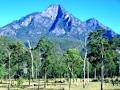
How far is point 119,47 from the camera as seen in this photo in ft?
356

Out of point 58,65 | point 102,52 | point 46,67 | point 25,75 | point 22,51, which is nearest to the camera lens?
point 102,52

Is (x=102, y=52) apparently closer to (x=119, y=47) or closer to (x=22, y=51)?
(x=22, y=51)

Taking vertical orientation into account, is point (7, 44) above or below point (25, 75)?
above

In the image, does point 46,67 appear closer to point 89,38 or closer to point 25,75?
point 89,38

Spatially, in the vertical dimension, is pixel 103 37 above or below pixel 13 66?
above

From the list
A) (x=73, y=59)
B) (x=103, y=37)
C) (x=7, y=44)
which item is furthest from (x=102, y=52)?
(x=7, y=44)

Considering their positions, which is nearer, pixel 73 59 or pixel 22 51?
pixel 73 59

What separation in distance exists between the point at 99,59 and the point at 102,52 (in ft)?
31.6

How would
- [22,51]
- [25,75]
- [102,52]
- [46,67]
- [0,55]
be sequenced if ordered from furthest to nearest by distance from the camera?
1. [25,75]
2. [22,51]
3. [46,67]
4. [0,55]
5. [102,52]

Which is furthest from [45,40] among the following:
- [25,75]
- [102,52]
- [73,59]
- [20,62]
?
[25,75]

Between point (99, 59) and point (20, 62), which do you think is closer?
point (99, 59)

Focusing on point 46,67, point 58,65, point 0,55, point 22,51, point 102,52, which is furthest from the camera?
point 58,65

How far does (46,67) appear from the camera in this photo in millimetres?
89000

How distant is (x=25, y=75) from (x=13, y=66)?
160ft
